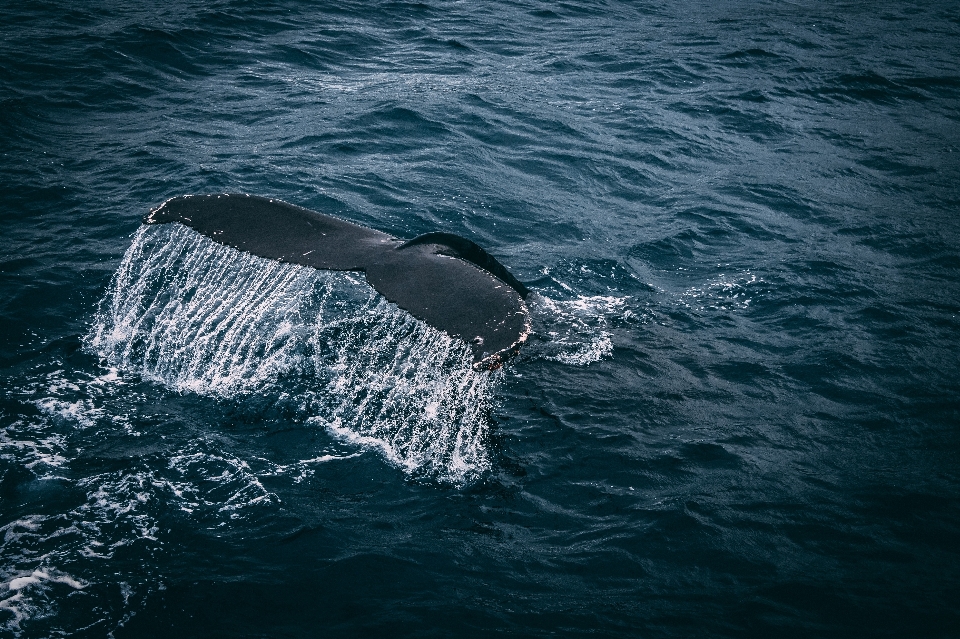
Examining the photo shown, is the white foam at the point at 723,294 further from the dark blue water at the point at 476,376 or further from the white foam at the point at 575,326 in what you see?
the white foam at the point at 575,326

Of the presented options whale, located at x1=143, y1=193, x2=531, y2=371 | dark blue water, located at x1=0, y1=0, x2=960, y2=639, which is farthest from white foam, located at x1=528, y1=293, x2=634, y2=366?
whale, located at x1=143, y1=193, x2=531, y2=371

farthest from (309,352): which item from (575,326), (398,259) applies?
(575,326)

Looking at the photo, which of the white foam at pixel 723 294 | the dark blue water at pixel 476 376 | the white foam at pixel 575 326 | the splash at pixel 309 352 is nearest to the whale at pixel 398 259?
the splash at pixel 309 352

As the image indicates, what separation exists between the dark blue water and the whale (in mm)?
672

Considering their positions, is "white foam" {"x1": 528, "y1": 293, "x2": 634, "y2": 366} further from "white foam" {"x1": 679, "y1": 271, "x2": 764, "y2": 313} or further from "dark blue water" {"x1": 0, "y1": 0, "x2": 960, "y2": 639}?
"white foam" {"x1": 679, "y1": 271, "x2": 764, "y2": 313}

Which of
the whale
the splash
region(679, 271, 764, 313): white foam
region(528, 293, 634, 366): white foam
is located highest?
the whale

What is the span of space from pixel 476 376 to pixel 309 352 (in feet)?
6.96

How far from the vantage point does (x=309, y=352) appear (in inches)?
275

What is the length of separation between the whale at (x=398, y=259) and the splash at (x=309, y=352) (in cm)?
27

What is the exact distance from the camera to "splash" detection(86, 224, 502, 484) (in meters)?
5.93

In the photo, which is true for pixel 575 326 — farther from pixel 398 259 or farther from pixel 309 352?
pixel 398 259

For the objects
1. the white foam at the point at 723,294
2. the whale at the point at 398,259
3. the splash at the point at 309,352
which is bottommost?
the splash at the point at 309,352

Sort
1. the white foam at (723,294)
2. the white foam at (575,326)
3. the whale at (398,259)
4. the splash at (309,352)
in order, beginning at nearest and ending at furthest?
the whale at (398,259)
the splash at (309,352)
the white foam at (575,326)
the white foam at (723,294)

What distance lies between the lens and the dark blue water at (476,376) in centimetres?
457
